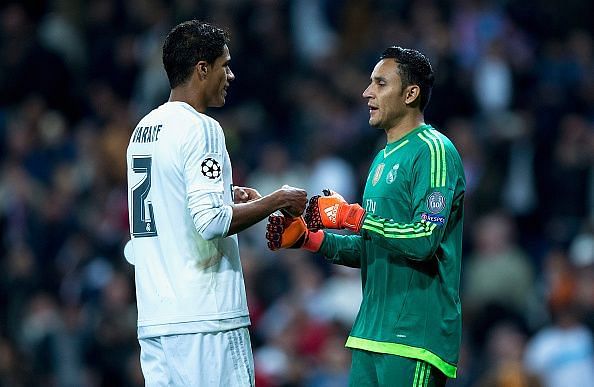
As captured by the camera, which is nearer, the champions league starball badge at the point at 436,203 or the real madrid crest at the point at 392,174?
the champions league starball badge at the point at 436,203

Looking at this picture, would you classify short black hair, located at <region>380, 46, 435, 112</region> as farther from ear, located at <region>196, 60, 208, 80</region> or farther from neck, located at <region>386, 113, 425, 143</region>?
ear, located at <region>196, 60, 208, 80</region>

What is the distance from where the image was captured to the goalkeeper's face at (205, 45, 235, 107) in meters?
5.98

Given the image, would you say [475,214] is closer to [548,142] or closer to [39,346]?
[548,142]

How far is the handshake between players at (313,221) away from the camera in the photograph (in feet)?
19.9

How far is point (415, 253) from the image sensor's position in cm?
584

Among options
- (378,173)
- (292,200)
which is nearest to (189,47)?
(292,200)

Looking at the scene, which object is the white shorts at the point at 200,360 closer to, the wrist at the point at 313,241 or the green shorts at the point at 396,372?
the green shorts at the point at 396,372

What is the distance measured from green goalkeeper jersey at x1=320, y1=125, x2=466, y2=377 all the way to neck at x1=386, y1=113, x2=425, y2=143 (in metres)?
0.04

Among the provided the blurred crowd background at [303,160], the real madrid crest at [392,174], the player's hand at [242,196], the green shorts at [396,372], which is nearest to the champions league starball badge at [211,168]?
the player's hand at [242,196]

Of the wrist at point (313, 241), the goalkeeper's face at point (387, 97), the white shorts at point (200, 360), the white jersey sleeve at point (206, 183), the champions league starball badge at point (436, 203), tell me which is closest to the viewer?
the white jersey sleeve at point (206, 183)

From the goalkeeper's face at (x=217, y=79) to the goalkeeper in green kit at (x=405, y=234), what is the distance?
718mm

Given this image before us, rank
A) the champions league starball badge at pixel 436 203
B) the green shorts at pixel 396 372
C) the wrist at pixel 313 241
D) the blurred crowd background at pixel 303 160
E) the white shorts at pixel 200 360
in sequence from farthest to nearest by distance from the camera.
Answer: the blurred crowd background at pixel 303 160 → the wrist at pixel 313 241 → the green shorts at pixel 396 372 → the champions league starball badge at pixel 436 203 → the white shorts at pixel 200 360

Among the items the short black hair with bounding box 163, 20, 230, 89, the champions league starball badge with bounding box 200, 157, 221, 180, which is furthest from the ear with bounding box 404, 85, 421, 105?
the champions league starball badge with bounding box 200, 157, 221, 180

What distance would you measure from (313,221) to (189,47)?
1.09 metres
